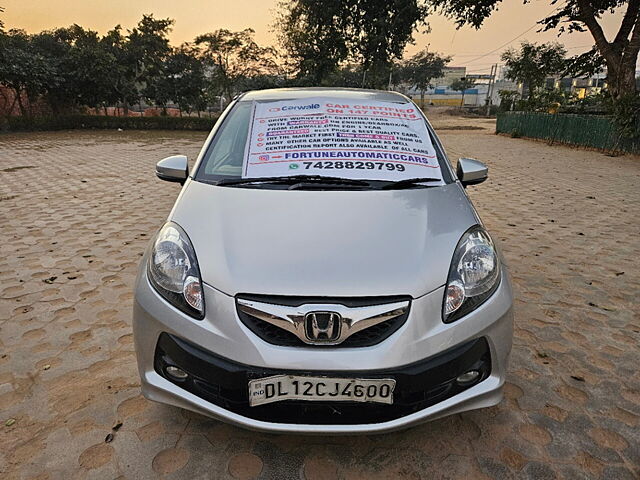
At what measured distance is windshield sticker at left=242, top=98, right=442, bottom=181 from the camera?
2260 mm

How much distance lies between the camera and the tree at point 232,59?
26.3 meters

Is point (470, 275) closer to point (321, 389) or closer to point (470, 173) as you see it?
point (321, 389)

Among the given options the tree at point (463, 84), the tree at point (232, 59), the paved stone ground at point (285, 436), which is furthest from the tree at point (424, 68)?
the paved stone ground at point (285, 436)

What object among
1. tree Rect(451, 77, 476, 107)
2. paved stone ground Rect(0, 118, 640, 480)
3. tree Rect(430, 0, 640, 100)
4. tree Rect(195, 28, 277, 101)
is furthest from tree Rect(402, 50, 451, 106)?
paved stone ground Rect(0, 118, 640, 480)

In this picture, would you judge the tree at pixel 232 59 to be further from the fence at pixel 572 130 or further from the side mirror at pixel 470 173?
the side mirror at pixel 470 173

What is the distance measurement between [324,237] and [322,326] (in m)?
0.40

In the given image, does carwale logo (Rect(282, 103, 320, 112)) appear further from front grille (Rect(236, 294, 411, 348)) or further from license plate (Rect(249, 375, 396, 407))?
license plate (Rect(249, 375, 396, 407))

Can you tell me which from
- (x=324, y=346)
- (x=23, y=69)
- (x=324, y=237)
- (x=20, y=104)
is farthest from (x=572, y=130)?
(x=20, y=104)

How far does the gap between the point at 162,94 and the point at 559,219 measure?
81.6 feet

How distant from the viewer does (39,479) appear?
1631mm

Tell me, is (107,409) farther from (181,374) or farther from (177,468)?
(181,374)

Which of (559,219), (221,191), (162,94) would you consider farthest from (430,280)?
(162,94)

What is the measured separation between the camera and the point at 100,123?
23.4 meters

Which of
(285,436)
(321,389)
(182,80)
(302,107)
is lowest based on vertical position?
(285,436)
